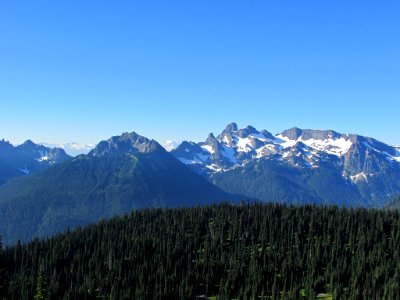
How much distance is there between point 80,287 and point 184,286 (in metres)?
44.2

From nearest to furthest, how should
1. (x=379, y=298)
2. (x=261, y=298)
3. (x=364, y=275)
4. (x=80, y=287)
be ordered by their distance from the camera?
1. (x=379, y=298)
2. (x=261, y=298)
3. (x=364, y=275)
4. (x=80, y=287)

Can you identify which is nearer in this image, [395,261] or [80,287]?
[395,261]

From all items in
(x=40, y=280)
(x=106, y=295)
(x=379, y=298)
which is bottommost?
(x=106, y=295)

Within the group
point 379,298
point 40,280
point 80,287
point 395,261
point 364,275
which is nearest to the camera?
point 40,280

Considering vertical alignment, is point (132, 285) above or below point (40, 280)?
below

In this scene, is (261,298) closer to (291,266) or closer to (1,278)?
(291,266)

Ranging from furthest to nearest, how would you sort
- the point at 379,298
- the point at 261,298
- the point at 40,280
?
the point at 261,298, the point at 379,298, the point at 40,280

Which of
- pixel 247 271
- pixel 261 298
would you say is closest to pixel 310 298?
pixel 261 298

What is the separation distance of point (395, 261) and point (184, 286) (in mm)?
79458

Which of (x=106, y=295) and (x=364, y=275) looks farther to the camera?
(x=106, y=295)

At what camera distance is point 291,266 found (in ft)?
642

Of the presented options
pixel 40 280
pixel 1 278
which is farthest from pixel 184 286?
pixel 1 278

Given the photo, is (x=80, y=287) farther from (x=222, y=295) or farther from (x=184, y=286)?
(x=222, y=295)

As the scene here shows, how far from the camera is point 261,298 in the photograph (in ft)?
538
